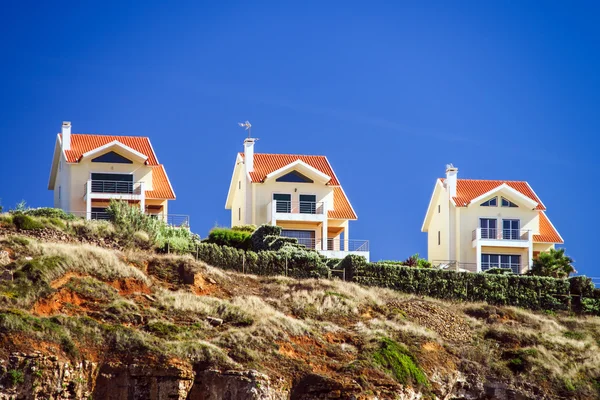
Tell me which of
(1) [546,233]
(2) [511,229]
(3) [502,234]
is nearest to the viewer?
(3) [502,234]

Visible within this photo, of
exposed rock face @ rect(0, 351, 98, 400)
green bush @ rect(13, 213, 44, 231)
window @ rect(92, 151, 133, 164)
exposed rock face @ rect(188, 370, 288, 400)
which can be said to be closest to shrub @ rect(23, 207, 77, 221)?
green bush @ rect(13, 213, 44, 231)

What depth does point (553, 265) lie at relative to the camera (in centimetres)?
7894

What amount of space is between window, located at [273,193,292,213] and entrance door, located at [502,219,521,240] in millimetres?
13978

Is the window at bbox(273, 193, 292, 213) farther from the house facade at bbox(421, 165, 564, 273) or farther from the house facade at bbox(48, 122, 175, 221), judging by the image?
the house facade at bbox(421, 165, 564, 273)

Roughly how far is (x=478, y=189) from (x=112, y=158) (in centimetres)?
2397

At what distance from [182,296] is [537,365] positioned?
16399 mm

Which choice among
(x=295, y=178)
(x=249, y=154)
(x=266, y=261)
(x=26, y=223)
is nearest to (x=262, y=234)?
(x=266, y=261)

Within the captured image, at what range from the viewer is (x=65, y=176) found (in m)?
82.0

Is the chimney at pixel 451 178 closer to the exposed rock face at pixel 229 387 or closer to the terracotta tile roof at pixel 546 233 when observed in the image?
the terracotta tile roof at pixel 546 233

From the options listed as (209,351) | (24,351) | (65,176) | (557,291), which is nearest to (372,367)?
(209,351)

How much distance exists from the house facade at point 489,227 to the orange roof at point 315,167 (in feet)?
22.2

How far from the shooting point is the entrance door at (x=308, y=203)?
8419cm

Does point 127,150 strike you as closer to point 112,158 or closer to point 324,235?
point 112,158

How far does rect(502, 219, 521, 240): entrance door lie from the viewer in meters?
86.4
